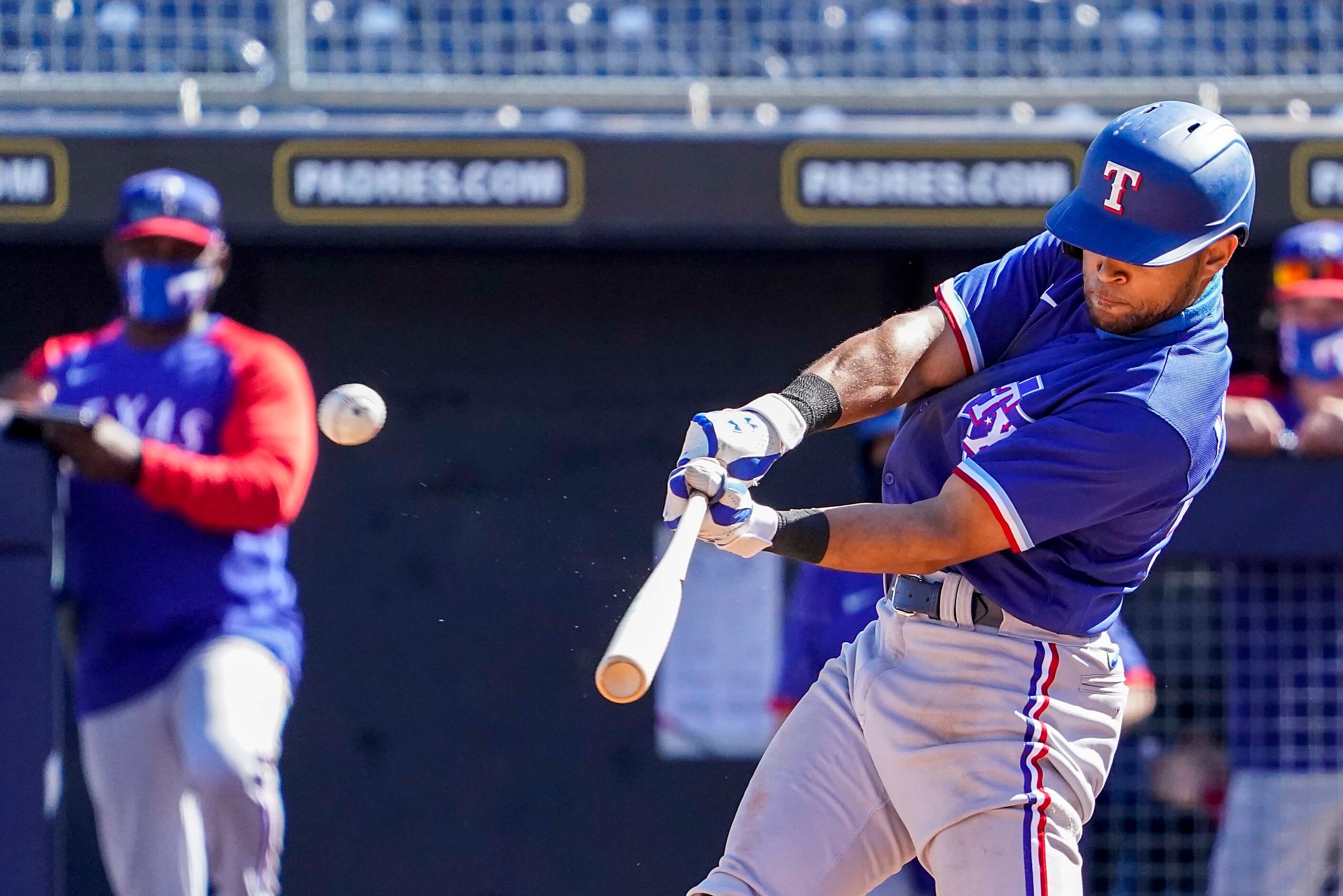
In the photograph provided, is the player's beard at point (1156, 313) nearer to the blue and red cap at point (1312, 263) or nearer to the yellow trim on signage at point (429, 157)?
the blue and red cap at point (1312, 263)

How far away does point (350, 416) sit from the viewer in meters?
3.40

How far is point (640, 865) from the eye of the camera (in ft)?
17.1

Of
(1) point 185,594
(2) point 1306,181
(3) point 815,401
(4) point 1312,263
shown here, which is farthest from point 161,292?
(2) point 1306,181

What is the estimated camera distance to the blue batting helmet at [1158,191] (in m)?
2.47

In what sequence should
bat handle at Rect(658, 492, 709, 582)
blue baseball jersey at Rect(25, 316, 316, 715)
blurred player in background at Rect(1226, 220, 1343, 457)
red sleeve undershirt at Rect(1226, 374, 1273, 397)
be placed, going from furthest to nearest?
red sleeve undershirt at Rect(1226, 374, 1273, 397), blurred player in background at Rect(1226, 220, 1343, 457), blue baseball jersey at Rect(25, 316, 316, 715), bat handle at Rect(658, 492, 709, 582)

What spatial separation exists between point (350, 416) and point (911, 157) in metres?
2.13

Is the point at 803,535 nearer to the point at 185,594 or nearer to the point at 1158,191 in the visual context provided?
the point at 1158,191

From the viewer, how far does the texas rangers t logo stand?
2494 millimetres

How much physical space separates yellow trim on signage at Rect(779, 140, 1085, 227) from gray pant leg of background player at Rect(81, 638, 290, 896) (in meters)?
2.06

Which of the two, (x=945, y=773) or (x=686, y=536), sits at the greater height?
(x=686, y=536)

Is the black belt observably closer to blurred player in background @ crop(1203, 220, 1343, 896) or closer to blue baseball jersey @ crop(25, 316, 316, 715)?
blue baseball jersey @ crop(25, 316, 316, 715)

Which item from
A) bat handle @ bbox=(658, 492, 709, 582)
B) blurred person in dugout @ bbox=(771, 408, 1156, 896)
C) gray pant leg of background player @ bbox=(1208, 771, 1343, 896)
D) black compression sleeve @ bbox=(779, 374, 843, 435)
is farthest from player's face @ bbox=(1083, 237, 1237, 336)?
gray pant leg of background player @ bbox=(1208, 771, 1343, 896)

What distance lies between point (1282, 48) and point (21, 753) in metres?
4.46

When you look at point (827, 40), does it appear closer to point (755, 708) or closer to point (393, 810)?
point (755, 708)
